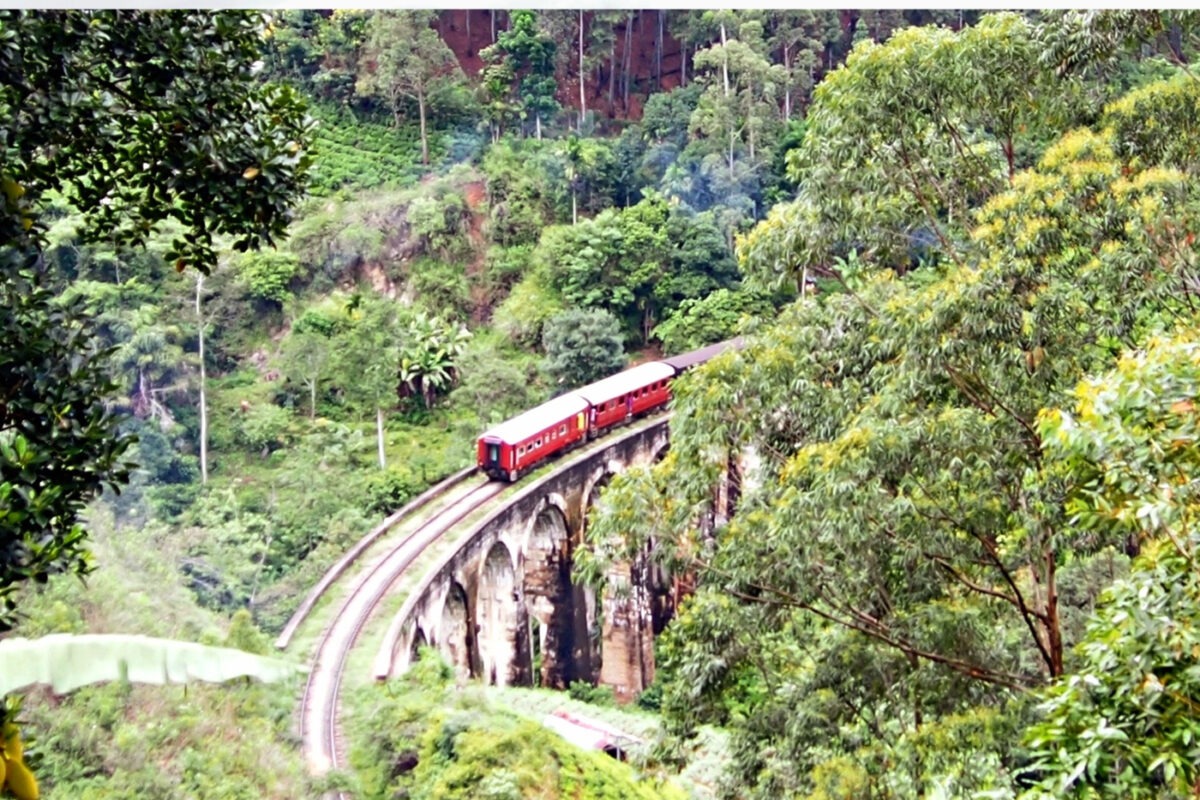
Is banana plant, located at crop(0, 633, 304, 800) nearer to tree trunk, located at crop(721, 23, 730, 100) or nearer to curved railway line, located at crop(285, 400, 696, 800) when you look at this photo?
curved railway line, located at crop(285, 400, 696, 800)

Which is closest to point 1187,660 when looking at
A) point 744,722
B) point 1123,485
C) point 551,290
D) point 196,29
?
point 1123,485

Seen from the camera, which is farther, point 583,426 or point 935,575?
point 583,426

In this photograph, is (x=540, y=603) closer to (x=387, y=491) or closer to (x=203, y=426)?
(x=387, y=491)

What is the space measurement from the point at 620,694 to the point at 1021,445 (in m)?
1.69

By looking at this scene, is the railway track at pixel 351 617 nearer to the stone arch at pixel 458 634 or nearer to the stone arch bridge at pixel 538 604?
the stone arch bridge at pixel 538 604

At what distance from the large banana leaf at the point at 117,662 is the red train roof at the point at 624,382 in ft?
4.23

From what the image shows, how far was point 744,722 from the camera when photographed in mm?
3238

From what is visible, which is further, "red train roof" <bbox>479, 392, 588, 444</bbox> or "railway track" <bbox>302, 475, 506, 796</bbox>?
"red train roof" <bbox>479, 392, 588, 444</bbox>

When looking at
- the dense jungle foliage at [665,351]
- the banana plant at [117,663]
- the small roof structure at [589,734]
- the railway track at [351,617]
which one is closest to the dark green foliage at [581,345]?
the dense jungle foliage at [665,351]

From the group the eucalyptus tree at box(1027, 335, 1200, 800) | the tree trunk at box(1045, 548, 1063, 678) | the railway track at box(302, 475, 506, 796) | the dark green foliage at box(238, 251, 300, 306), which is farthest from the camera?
the dark green foliage at box(238, 251, 300, 306)

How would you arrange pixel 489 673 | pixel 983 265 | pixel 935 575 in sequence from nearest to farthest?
pixel 983 265 < pixel 935 575 < pixel 489 673

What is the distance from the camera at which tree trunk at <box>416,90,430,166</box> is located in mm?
3979

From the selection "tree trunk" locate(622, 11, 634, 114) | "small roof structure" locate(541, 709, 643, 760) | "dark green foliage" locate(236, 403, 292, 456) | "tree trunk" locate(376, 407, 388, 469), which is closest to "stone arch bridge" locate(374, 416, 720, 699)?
"small roof structure" locate(541, 709, 643, 760)

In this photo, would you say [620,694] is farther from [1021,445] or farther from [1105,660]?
[1105,660]
